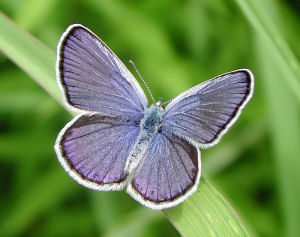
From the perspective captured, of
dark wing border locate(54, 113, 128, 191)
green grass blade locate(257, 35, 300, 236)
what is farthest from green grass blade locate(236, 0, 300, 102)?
dark wing border locate(54, 113, 128, 191)

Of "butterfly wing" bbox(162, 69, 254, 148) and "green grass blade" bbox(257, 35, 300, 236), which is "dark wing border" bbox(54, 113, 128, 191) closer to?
"butterfly wing" bbox(162, 69, 254, 148)

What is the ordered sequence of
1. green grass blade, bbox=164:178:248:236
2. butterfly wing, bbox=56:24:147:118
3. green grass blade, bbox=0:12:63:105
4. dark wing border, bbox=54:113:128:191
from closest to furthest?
green grass blade, bbox=164:178:248:236, dark wing border, bbox=54:113:128:191, butterfly wing, bbox=56:24:147:118, green grass blade, bbox=0:12:63:105

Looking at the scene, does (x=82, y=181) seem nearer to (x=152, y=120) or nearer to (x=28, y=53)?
(x=152, y=120)

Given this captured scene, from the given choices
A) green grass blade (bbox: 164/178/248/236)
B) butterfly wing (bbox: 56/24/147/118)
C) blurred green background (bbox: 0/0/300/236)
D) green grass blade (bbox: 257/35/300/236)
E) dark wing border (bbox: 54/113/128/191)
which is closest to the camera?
green grass blade (bbox: 164/178/248/236)

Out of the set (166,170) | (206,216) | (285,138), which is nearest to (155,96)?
(285,138)

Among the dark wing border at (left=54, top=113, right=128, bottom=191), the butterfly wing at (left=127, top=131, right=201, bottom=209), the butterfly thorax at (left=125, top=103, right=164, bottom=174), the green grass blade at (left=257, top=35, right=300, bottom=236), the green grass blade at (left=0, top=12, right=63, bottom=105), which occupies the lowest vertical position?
the green grass blade at (left=257, top=35, right=300, bottom=236)

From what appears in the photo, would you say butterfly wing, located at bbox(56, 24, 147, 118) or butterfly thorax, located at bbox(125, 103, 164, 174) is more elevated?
butterfly wing, located at bbox(56, 24, 147, 118)

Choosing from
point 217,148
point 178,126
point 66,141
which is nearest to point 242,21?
point 217,148
